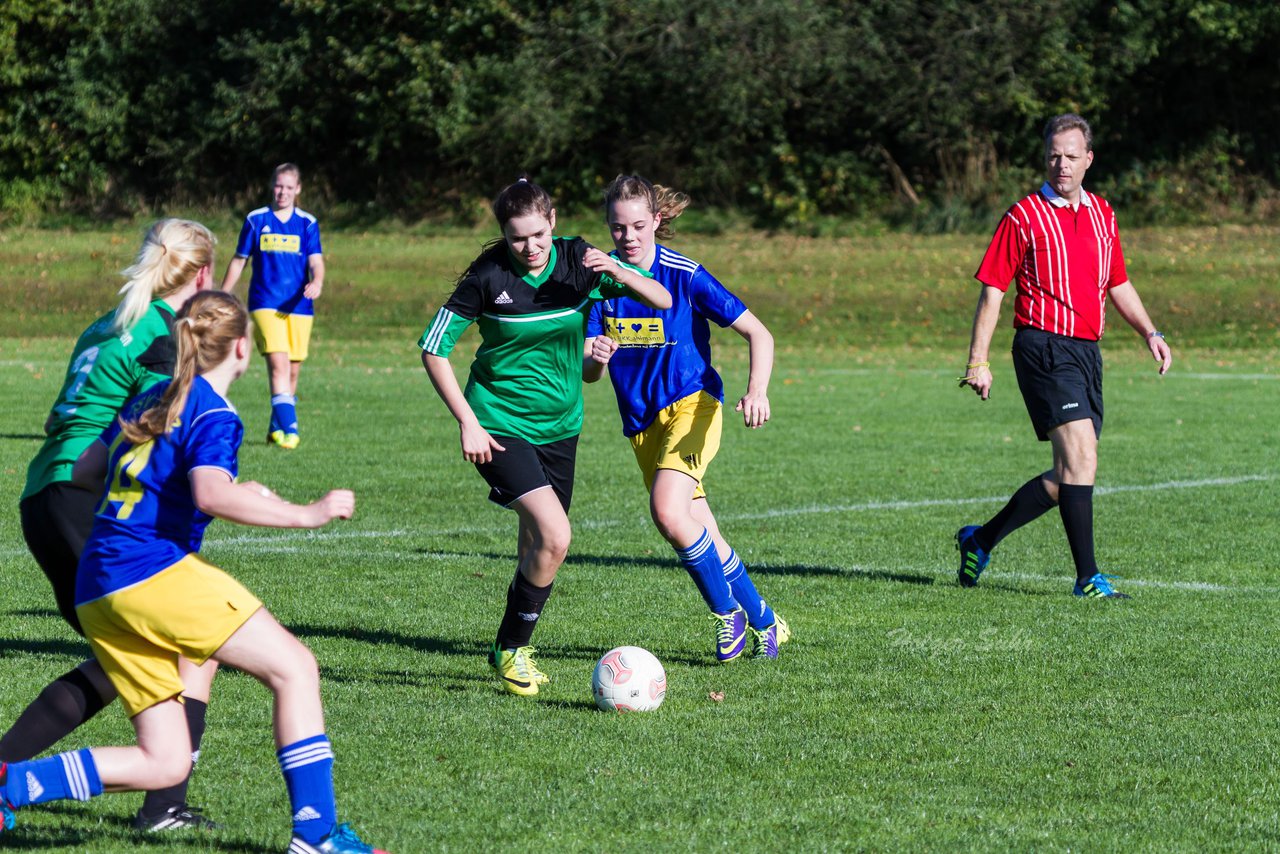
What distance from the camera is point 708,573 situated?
6.27 meters

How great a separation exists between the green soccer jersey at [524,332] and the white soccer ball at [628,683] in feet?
3.07

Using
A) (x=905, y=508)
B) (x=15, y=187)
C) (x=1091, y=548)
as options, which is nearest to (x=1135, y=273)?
(x=905, y=508)

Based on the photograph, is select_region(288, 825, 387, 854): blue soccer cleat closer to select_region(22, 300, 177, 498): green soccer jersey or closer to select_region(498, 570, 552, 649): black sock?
select_region(22, 300, 177, 498): green soccer jersey

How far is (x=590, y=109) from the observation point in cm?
3597

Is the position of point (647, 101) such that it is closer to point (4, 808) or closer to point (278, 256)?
point (278, 256)

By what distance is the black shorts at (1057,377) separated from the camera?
7746mm

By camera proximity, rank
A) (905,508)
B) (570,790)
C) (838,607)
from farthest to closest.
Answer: (905,508) → (838,607) → (570,790)

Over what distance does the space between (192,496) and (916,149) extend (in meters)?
34.1

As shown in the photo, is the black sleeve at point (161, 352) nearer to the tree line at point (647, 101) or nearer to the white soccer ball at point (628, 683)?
the white soccer ball at point (628, 683)

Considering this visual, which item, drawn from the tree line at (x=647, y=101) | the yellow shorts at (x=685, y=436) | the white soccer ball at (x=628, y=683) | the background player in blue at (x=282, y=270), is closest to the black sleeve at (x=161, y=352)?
the white soccer ball at (x=628, y=683)

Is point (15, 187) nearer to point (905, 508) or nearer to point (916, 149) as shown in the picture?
point (916, 149)

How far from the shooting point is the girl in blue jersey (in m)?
3.77

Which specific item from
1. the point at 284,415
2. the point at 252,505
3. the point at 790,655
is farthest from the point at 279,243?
the point at 252,505

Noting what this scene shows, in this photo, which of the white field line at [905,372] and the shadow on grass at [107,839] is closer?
the shadow on grass at [107,839]
